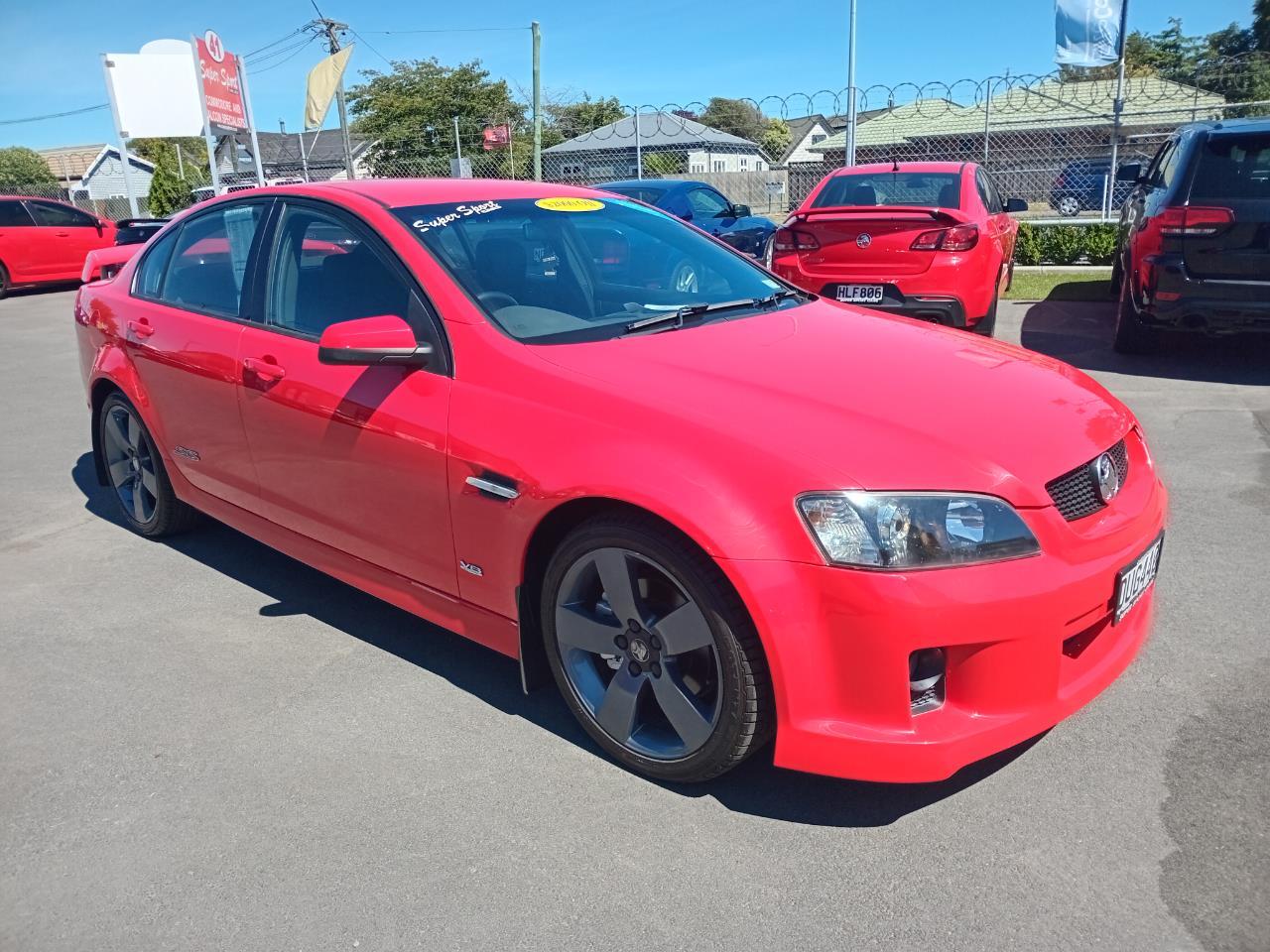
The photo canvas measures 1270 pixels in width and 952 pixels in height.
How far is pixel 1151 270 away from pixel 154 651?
666 cm

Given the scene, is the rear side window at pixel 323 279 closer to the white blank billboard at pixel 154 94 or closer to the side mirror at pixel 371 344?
the side mirror at pixel 371 344

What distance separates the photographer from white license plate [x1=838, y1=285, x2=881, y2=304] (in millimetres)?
7496

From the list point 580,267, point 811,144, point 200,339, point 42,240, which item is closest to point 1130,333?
point 580,267

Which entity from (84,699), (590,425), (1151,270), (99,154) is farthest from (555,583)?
(99,154)

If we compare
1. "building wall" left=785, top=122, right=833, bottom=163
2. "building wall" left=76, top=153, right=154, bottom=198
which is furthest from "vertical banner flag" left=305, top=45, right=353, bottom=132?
"building wall" left=76, top=153, right=154, bottom=198

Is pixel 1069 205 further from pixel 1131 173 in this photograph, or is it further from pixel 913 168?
pixel 913 168

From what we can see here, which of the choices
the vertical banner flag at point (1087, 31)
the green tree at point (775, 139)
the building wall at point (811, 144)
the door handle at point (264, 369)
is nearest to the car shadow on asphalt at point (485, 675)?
the door handle at point (264, 369)

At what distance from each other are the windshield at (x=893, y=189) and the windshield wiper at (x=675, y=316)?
214 inches

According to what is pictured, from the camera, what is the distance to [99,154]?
220 feet

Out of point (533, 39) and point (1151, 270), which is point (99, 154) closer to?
point (533, 39)

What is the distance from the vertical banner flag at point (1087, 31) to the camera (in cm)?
1464

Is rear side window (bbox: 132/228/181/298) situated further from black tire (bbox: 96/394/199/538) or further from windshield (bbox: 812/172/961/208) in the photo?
windshield (bbox: 812/172/961/208)

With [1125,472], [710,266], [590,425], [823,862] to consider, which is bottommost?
[823,862]

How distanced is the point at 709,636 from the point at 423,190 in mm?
2146
